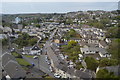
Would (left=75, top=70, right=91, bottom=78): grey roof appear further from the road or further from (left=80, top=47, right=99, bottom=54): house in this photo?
(left=80, top=47, right=99, bottom=54): house

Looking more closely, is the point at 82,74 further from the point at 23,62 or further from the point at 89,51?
the point at 89,51

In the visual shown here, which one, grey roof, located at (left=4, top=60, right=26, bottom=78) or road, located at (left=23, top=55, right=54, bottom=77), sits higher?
grey roof, located at (left=4, top=60, right=26, bottom=78)

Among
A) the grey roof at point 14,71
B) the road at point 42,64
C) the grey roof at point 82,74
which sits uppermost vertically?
the grey roof at point 14,71

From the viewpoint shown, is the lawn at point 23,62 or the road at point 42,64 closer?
the road at point 42,64

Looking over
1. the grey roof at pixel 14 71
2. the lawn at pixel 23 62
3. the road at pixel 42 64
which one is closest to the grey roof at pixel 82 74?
the road at pixel 42 64

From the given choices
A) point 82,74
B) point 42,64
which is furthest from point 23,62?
point 82,74

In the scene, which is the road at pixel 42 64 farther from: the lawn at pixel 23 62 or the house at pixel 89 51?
the house at pixel 89 51

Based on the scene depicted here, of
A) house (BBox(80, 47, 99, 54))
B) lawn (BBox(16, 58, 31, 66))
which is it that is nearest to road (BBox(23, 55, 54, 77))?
lawn (BBox(16, 58, 31, 66))

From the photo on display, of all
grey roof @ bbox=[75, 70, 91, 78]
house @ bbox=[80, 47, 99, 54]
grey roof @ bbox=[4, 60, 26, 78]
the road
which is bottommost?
the road

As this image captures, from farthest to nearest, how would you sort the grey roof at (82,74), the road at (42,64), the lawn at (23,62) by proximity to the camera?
the lawn at (23,62) → the road at (42,64) → the grey roof at (82,74)

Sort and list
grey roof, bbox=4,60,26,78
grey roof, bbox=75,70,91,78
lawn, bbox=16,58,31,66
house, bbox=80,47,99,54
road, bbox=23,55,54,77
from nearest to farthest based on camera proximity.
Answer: grey roof, bbox=75,70,91,78 < grey roof, bbox=4,60,26,78 < road, bbox=23,55,54,77 < lawn, bbox=16,58,31,66 < house, bbox=80,47,99,54

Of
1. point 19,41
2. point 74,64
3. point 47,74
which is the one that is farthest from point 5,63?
point 19,41

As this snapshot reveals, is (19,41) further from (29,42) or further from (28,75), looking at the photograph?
(28,75)

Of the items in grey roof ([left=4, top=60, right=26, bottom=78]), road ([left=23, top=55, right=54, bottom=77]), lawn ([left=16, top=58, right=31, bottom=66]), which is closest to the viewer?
grey roof ([left=4, top=60, right=26, bottom=78])
